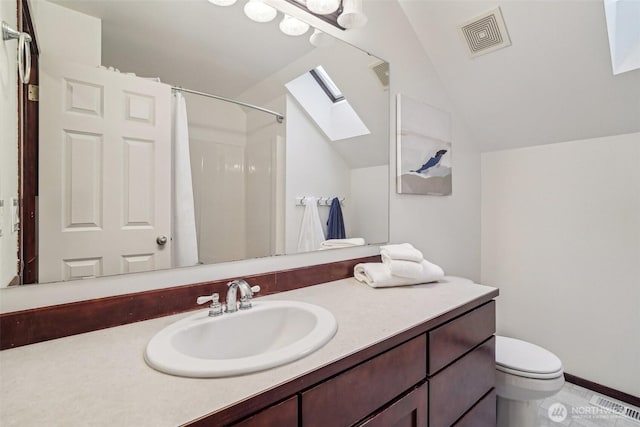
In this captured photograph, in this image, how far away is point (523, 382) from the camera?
4.28ft

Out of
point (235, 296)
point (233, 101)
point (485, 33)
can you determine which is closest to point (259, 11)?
point (233, 101)

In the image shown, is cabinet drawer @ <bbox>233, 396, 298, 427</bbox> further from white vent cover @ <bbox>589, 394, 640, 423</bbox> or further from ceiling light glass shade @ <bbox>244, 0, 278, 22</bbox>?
white vent cover @ <bbox>589, 394, 640, 423</bbox>

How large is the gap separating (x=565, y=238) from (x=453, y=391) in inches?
64.7

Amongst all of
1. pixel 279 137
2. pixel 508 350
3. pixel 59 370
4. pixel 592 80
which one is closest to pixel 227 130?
pixel 279 137

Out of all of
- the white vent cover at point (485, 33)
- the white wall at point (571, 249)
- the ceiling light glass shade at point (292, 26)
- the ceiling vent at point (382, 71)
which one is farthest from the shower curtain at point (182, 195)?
the white wall at point (571, 249)

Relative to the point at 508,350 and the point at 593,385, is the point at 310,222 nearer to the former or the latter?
the point at 508,350

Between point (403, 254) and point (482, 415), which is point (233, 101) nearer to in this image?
point (403, 254)

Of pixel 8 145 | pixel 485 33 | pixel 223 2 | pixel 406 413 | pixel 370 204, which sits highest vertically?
pixel 485 33

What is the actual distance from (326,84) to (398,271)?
0.94 m

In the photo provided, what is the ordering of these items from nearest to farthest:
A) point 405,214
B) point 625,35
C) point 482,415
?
point 482,415, point 625,35, point 405,214

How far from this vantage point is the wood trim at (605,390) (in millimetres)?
1747

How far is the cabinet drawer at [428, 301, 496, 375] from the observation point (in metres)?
0.95

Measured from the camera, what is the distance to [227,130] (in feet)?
3.61

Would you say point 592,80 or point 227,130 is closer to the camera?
point 227,130
